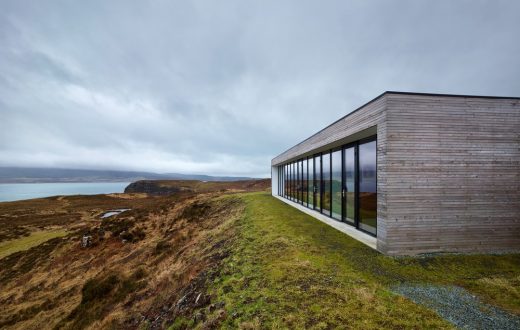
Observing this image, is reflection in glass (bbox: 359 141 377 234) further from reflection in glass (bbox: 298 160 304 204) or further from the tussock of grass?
the tussock of grass

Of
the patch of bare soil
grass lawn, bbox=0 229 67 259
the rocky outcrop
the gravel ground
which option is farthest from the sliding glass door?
the rocky outcrop

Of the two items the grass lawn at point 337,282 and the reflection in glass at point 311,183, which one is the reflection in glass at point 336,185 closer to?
the reflection in glass at point 311,183

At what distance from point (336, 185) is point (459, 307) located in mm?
7314

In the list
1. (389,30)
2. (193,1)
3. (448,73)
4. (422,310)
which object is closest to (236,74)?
(193,1)

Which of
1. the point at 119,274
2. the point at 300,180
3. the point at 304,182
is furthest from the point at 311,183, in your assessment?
the point at 119,274

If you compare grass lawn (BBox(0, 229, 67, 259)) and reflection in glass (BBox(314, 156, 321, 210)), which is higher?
reflection in glass (BBox(314, 156, 321, 210))

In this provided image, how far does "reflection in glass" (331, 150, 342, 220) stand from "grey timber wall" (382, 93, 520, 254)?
4320 mm

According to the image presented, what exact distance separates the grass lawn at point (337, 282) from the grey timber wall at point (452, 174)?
63 cm

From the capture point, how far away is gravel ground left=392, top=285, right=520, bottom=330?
3357 mm

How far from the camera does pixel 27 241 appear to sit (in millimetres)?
20984

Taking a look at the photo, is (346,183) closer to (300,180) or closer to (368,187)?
(368,187)

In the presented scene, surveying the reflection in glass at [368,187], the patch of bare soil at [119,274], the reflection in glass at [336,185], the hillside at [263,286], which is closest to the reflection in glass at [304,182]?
the hillside at [263,286]

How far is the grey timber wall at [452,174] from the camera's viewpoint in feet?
A: 20.7

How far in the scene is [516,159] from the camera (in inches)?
266
